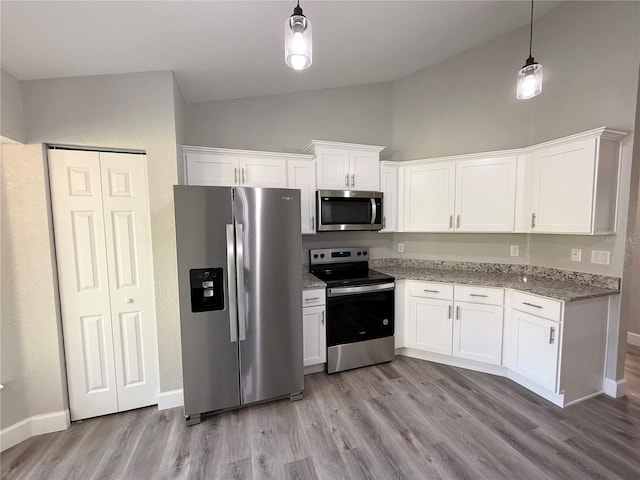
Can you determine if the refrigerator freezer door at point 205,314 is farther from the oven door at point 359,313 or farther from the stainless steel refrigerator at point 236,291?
the oven door at point 359,313

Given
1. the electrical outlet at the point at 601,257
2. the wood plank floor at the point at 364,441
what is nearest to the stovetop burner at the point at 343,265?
the wood plank floor at the point at 364,441

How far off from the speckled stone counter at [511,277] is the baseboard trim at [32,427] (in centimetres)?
303

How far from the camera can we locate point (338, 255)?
329 centimetres

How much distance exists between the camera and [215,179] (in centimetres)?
262

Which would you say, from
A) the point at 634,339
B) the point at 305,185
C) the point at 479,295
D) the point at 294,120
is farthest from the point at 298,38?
the point at 634,339

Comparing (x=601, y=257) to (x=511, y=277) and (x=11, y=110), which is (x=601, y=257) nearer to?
(x=511, y=277)

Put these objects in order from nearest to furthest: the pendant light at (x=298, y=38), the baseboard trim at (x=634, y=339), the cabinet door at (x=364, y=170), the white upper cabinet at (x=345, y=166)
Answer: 1. the pendant light at (x=298, y=38)
2. the white upper cabinet at (x=345, y=166)
3. the cabinet door at (x=364, y=170)
4. the baseboard trim at (x=634, y=339)

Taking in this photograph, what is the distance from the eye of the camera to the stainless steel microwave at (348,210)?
113 inches

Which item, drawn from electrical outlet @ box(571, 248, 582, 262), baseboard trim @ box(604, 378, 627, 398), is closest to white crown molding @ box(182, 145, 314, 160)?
electrical outlet @ box(571, 248, 582, 262)

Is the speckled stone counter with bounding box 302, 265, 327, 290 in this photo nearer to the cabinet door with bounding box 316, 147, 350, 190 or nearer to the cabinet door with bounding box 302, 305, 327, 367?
the cabinet door with bounding box 302, 305, 327, 367

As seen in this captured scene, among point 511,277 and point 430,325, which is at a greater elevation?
point 511,277

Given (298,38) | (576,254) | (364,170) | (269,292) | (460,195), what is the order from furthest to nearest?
(364,170) < (460,195) < (576,254) < (269,292) < (298,38)

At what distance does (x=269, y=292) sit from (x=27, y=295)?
167 cm

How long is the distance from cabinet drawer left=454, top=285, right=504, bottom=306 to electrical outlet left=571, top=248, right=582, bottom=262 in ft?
2.35
